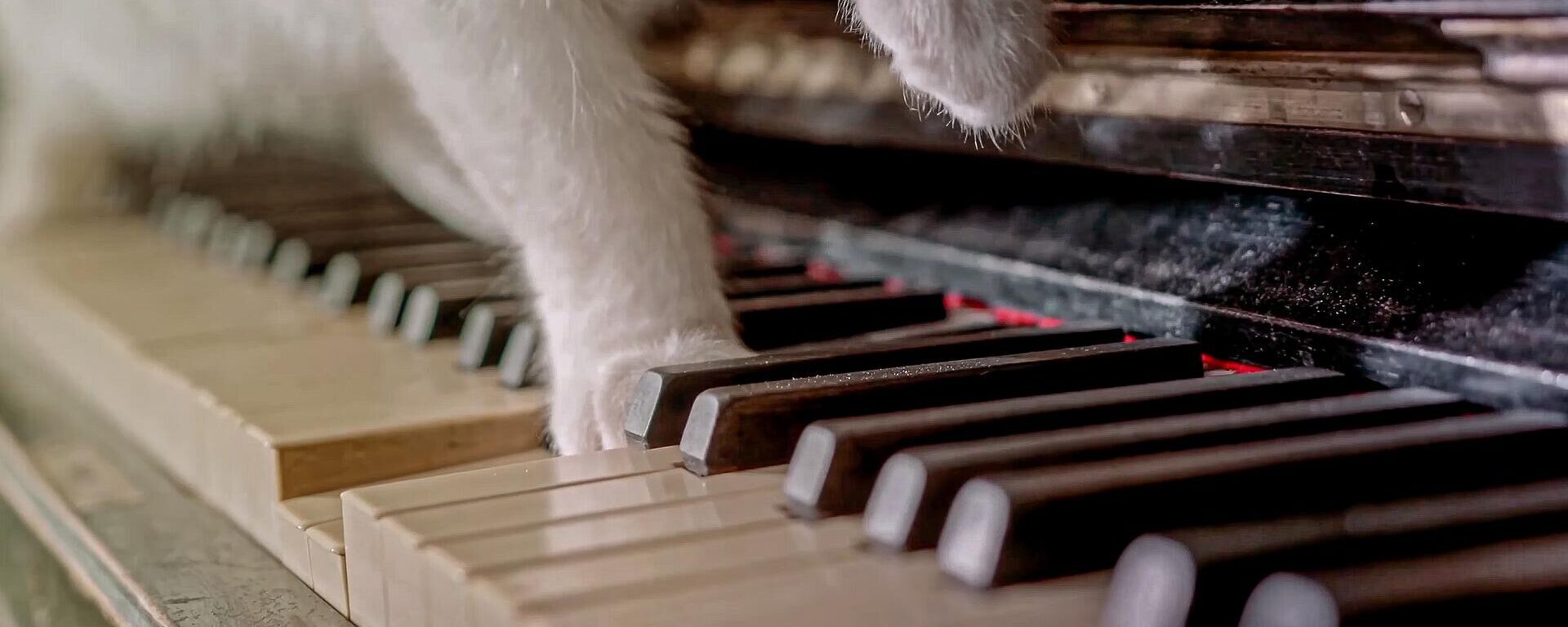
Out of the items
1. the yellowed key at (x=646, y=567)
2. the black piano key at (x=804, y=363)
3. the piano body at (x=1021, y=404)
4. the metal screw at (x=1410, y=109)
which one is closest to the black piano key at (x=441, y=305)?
→ the piano body at (x=1021, y=404)

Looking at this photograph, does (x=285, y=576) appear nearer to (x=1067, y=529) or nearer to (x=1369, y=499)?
(x=1067, y=529)

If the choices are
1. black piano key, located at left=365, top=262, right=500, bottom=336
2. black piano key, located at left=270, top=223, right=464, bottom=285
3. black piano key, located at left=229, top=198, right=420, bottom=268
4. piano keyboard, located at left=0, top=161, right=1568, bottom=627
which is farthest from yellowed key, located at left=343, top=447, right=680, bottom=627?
black piano key, located at left=229, top=198, right=420, bottom=268

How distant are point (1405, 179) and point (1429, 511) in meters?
0.21

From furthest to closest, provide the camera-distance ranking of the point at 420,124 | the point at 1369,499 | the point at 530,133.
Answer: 1. the point at 420,124
2. the point at 530,133
3. the point at 1369,499

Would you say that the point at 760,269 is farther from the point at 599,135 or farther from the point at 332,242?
the point at 332,242

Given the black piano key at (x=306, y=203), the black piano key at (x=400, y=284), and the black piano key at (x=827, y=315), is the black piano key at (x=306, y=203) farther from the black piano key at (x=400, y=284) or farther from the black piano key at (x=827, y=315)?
the black piano key at (x=827, y=315)

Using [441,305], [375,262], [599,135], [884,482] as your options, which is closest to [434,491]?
[884,482]

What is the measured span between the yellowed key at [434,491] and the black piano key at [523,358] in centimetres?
24

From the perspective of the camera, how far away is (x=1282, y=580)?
435 mm

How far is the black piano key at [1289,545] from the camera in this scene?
46cm

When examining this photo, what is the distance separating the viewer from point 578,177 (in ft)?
2.91

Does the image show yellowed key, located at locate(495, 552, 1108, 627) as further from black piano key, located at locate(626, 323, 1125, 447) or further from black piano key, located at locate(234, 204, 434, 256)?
black piano key, located at locate(234, 204, 434, 256)

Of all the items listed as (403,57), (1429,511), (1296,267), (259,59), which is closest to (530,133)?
(403,57)

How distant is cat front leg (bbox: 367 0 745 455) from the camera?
84cm
